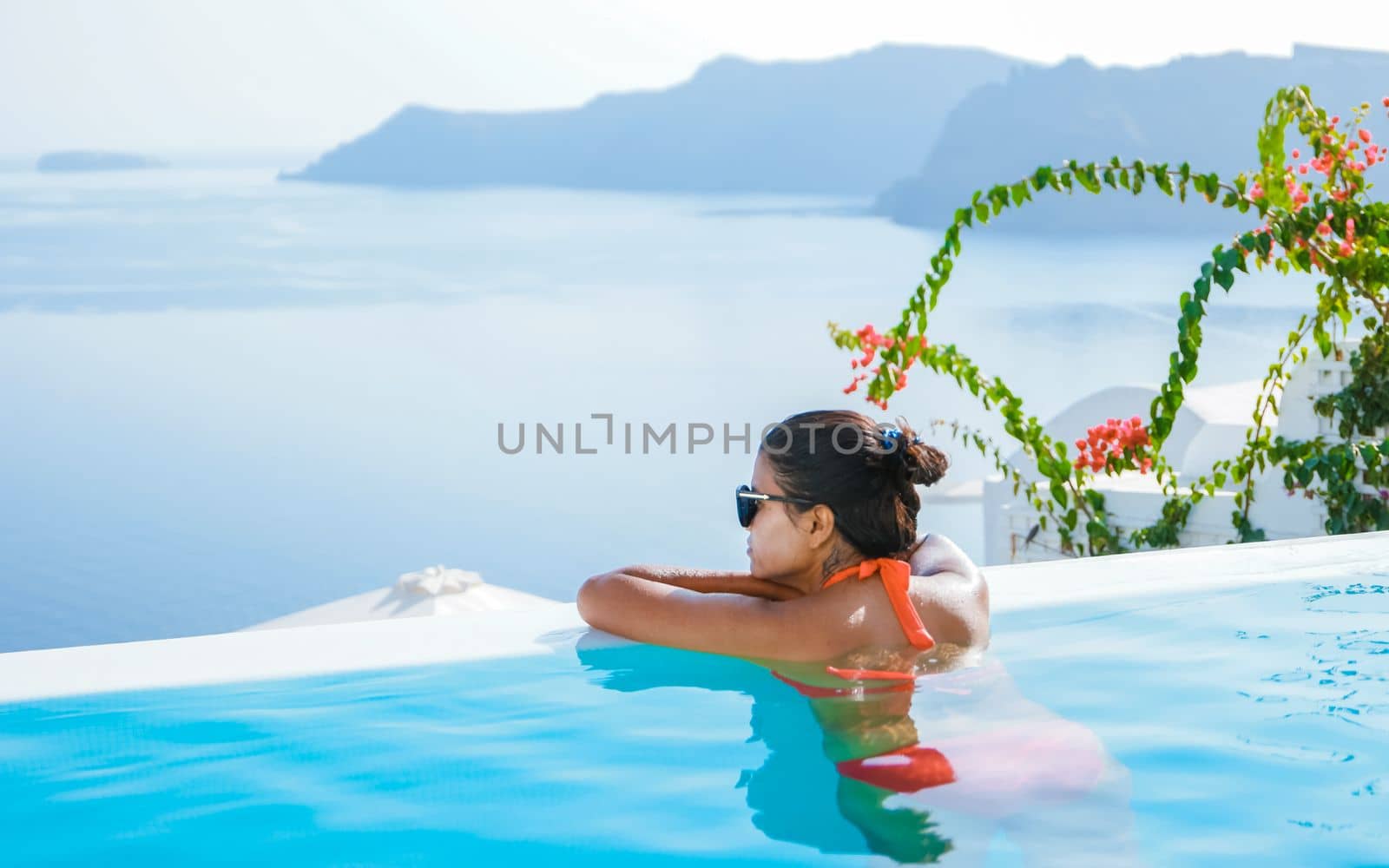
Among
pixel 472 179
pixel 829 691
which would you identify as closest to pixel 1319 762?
pixel 829 691

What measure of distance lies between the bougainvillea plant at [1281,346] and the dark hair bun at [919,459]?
218cm

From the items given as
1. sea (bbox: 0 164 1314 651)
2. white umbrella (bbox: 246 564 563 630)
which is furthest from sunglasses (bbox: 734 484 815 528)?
sea (bbox: 0 164 1314 651)

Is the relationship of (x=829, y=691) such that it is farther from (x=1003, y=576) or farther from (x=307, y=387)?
(x=307, y=387)

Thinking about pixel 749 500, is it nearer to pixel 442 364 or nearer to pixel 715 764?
pixel 715 764

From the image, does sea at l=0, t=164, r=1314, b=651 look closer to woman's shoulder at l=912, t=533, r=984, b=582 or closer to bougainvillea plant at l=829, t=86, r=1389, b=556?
bougainvillea plant at l=829, t=86, r=1389, b=556

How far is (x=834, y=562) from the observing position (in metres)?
2.37

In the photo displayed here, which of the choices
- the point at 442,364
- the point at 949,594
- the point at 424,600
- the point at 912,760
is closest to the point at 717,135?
the point at 442,364

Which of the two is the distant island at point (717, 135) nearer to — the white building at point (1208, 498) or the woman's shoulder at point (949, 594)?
the white building at point (1208, 498)

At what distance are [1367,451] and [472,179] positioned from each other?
26.4 metres

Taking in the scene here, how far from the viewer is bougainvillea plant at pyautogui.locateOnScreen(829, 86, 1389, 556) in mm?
4453

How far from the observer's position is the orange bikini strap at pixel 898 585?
7.59ft

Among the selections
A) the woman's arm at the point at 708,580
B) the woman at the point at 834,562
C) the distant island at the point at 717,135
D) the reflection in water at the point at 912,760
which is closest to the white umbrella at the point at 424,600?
the woman's arm at the point at 708,580

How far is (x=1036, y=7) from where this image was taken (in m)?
29.8

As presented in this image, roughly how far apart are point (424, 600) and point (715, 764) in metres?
3.70
